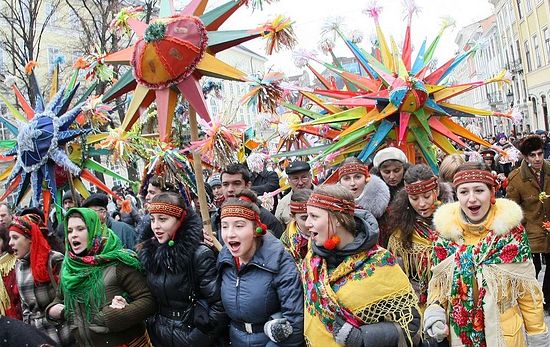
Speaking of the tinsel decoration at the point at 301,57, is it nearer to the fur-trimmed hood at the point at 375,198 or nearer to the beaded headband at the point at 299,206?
the fur-trimmed hood at the point at 375,198

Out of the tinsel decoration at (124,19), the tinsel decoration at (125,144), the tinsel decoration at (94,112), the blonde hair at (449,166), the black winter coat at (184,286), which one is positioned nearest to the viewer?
the black winter coat at (184,286)

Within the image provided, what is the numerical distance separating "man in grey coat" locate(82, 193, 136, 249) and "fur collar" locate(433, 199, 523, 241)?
3.56 metres

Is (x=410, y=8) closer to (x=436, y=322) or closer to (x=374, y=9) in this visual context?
(x=374, y=9)

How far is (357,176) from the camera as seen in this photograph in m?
4.91

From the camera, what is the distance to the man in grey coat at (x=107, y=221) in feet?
19.2

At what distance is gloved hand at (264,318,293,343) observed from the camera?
11.3ft

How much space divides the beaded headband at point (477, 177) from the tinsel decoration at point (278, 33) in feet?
5.54

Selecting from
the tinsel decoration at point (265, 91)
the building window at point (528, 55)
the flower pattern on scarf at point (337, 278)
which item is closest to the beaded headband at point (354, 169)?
the tinsel decoration at point (265, 91)

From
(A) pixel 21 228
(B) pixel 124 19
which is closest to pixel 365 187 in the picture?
(B) pixel 124 19

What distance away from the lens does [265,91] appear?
4602 mm

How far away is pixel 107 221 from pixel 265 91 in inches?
106

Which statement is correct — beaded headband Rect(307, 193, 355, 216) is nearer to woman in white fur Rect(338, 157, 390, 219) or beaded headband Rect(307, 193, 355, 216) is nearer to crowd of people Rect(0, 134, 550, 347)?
crowd of people Rect(0, 134, 550, 347)

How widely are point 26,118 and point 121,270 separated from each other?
2.82m

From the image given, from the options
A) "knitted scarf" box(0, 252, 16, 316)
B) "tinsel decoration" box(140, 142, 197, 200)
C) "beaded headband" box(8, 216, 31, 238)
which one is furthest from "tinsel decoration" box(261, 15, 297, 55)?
"knitted scarf" box(0, 252, 16, 316)
